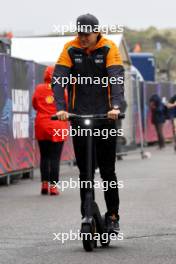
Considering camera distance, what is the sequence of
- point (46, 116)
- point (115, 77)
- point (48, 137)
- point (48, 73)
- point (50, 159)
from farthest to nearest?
point (46, 116) < point (50, 159) < point (48, 137) < point (48, 73) < point (115, 77)

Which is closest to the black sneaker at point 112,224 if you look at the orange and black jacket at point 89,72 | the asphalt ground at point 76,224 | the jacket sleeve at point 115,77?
the asphalt ground at point 76,224

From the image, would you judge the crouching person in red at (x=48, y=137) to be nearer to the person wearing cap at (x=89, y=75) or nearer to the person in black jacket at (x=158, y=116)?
the person wearing cap at (x=89, y=75)

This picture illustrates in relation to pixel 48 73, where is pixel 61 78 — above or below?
above

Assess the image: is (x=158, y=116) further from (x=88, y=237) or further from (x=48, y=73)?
(x=88, y=237)

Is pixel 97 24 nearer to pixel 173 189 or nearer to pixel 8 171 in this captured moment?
pixel 173 189

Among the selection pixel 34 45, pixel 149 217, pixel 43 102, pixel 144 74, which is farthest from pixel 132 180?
pixel 144 74

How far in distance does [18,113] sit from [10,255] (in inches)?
375

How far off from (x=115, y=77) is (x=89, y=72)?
0.83 ft

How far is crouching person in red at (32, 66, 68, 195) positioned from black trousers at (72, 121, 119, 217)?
19.8 ft

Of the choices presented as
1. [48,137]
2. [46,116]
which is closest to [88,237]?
[48,137]

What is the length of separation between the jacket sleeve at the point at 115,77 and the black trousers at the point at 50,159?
653 cm

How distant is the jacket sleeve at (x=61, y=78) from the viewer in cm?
855

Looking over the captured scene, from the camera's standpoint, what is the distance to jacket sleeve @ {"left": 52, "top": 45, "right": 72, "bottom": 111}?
8.55 meters

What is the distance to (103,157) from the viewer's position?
873cm
